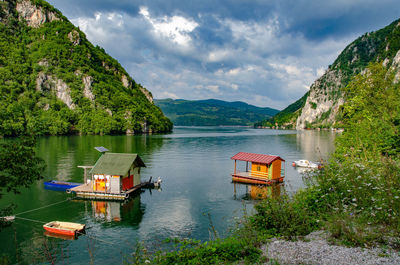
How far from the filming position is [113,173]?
37719 mm

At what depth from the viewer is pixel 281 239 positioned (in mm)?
13414

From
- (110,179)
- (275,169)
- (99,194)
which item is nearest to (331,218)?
(110,179)

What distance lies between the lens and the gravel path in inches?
385

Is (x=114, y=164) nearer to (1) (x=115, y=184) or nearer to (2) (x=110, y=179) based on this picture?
(2) (x=110, y=179)

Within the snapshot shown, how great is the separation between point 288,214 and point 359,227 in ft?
12.6

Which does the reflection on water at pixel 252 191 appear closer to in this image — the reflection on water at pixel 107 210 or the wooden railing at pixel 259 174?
the wooden railing at pixel 259 174

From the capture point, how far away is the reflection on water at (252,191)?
38.7 meters

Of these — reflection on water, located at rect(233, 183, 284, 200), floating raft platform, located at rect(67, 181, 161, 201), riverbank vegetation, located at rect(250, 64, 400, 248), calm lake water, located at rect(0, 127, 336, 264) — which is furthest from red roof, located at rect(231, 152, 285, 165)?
riverbank vegetation, located at rect(250, 64, 400, 248)

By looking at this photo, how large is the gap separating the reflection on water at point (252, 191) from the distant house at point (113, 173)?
1505cm

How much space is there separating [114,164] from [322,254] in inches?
1279

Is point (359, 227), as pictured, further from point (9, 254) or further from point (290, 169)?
point (290, 169)

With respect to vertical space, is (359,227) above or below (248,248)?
above

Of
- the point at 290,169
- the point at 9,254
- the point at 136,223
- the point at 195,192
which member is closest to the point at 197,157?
the point at 290,169

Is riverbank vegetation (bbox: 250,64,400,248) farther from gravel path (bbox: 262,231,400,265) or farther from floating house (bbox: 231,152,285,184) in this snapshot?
floating house (bbox: 231,152,285,184)
